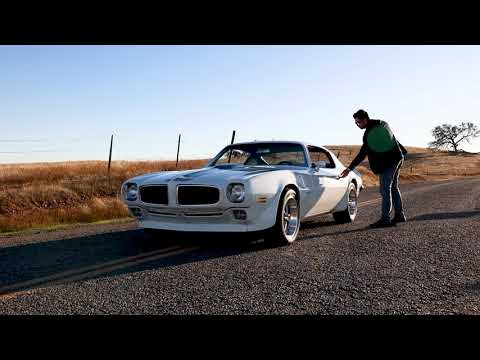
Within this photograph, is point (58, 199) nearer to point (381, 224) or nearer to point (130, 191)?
point (130, 191)

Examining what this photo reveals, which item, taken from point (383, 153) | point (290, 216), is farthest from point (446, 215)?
point (290, 216)

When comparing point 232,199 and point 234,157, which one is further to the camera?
point 234,157

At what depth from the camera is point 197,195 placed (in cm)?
492

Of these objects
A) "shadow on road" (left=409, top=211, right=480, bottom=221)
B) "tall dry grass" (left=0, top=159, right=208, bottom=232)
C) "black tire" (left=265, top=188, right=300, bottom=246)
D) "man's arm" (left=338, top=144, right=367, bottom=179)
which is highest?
"man's arm" (left=338, top=144, right=367, bottom=179)

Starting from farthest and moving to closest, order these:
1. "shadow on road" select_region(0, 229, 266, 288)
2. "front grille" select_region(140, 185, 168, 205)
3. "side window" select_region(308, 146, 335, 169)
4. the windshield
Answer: "side window" select_region(308, 146, 335, 169), the windshield, "front grille" select_region(140, 185, 168, 205), "shadow on road" select_region(0, 229, 266, 288)

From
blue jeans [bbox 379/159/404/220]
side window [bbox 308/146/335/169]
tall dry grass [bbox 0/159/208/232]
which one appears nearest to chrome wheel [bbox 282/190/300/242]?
side window [bbox 308/146/335/169]

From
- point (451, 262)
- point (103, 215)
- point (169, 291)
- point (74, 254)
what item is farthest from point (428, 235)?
point (103, 215)

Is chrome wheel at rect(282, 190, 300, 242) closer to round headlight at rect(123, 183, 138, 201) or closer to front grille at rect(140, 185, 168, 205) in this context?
front grille at rect(140, 185, 168, 205)

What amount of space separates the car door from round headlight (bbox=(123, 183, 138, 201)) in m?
2.31

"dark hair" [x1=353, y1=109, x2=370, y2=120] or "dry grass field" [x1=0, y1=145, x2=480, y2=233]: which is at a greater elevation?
"dark hair" [x1=353, y1=109, x2=370, y2=120]

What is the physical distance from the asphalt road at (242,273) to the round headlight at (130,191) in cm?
56

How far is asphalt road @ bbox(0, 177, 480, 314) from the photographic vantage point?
295 cm

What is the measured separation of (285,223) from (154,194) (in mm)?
1611
